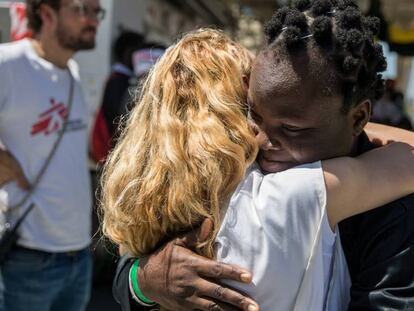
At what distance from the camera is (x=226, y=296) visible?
1104 mm

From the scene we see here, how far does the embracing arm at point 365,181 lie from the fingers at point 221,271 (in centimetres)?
21

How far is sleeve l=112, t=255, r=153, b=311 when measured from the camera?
135 cm

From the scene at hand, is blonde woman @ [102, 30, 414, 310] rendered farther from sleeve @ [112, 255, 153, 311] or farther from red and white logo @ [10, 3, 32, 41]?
red and white logo @ [10, 3, 32, 41]

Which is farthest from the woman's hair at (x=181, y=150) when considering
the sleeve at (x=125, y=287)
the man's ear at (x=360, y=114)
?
the man's ear at (x=360, y=114)

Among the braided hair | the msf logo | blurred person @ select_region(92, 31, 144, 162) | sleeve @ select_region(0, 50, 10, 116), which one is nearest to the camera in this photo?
the braided hair

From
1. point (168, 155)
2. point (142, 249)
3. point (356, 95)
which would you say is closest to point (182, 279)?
point (142, 249)

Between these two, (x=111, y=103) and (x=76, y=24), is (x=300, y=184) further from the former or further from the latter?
(x=111, y=103)

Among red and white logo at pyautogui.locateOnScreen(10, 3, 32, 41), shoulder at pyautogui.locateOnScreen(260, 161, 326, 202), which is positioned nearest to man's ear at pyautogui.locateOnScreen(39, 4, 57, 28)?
red and white logo at pyautogui.locateOnScreen(10, 3, 32, 41)

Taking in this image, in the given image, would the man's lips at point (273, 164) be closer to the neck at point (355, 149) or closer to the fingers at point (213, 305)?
the neck at point (355, 149)

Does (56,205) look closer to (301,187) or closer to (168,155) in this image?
(168,155)

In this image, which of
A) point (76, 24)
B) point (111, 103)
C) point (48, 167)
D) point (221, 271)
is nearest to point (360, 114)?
point (221, 271)

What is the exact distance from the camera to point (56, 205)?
2.65m

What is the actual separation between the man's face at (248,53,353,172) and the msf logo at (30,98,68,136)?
5.47 feet

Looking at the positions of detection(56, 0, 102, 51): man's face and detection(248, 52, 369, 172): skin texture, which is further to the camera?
detection(56, 0, 102, 51): man's face
